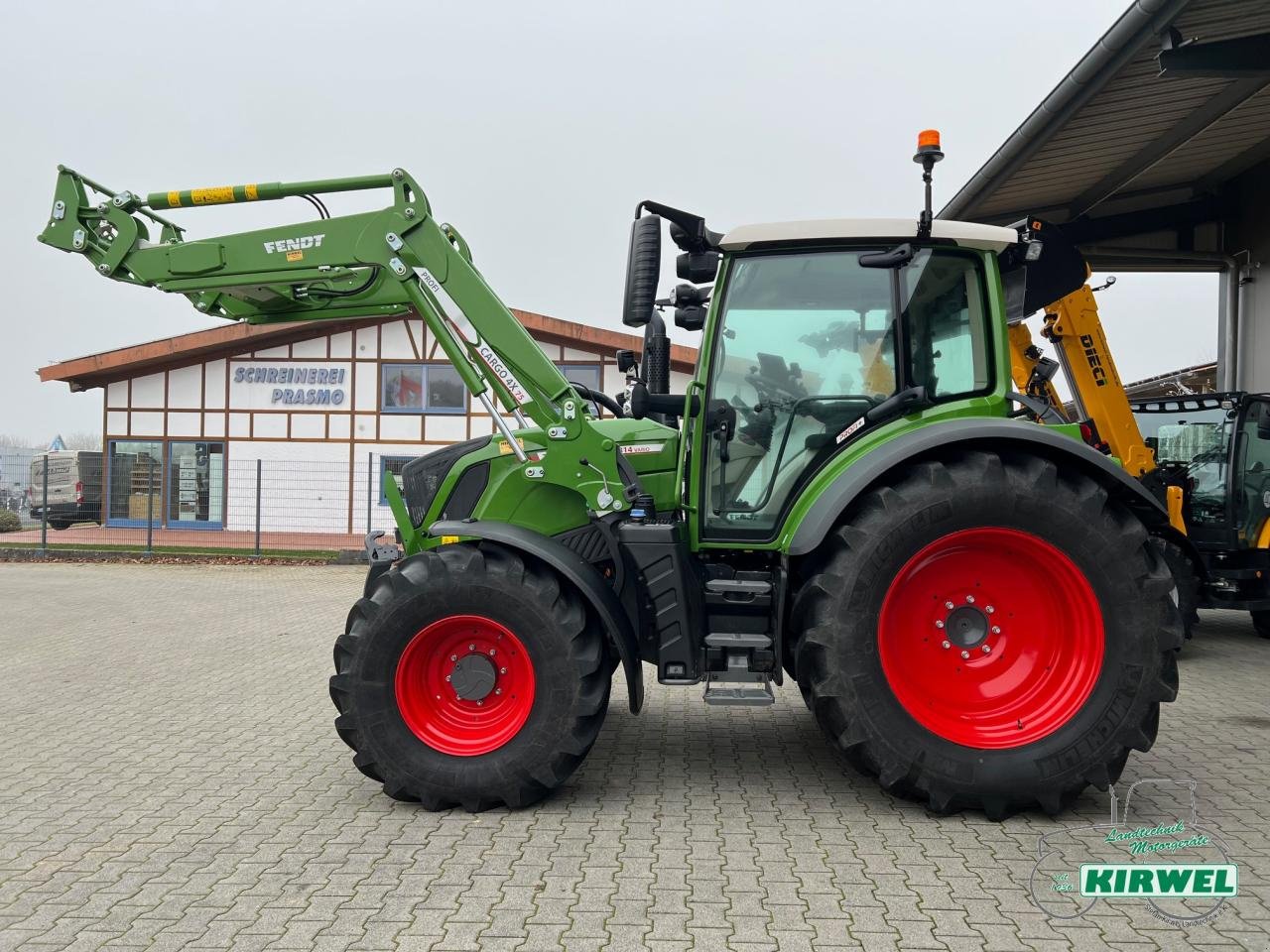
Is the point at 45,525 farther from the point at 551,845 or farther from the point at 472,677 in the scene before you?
the point at 551,845

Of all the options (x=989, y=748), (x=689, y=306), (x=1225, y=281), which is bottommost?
(x=989, y=748)

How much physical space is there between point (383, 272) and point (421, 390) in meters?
15.4

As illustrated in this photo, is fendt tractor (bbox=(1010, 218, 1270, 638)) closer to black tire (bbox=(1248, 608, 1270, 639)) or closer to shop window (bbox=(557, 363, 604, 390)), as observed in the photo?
black tire (bbox=(1248, 608, 1270, 639))

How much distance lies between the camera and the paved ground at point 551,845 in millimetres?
2951

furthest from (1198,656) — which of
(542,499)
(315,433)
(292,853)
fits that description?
(315,433)

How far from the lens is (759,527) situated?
170 inches

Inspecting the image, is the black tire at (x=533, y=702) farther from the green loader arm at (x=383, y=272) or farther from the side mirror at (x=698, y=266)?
the side mirror at (x=698, y=266)

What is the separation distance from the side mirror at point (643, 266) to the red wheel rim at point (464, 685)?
1.44 meters

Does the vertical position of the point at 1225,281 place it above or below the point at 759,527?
above

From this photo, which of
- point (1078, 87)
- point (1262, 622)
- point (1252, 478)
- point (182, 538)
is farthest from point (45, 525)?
point (1262, 622)

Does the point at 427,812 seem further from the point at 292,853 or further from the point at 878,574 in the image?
the point at 878,574

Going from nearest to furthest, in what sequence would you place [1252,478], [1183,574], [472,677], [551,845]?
[551,845], [472,677], [1183,574], [1252,478]

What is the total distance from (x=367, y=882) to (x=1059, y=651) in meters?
2.89

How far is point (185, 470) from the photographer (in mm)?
19766
